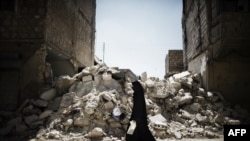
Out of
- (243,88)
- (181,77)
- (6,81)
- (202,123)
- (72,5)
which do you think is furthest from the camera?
(72,5)

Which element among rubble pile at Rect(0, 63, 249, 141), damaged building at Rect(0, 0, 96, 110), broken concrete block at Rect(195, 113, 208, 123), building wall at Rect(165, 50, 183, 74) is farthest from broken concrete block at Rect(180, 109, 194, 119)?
building wall at Rect(165, 50, 183, 74)

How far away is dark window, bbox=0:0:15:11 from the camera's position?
7824 millimetres

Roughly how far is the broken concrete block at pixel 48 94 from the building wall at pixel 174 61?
8.82 metres

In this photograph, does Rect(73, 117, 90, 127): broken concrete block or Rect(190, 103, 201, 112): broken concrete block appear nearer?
Rect(73, 117, 90, 127): broken concrete block

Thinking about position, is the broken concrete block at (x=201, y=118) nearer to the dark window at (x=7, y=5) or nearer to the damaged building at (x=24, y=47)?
the damaged building at (x=24, y=47)

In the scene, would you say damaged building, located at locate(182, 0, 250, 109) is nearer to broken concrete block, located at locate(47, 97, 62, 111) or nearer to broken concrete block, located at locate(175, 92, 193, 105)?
broken concrete block, located at locate(175, 92, 193, 105)

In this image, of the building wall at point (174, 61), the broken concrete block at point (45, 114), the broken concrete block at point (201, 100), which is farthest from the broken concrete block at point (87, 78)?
the building wall at point (174, 61)

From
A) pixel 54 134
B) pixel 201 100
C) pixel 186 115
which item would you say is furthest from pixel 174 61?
pixel 54 134

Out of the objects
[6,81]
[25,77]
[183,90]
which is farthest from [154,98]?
[6,81]

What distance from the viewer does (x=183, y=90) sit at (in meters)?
8.32

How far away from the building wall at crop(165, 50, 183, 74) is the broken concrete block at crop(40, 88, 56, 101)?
8821mm

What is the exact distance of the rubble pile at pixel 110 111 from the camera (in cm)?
612

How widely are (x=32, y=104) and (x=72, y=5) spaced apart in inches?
243

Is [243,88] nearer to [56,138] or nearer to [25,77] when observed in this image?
[56,138]
